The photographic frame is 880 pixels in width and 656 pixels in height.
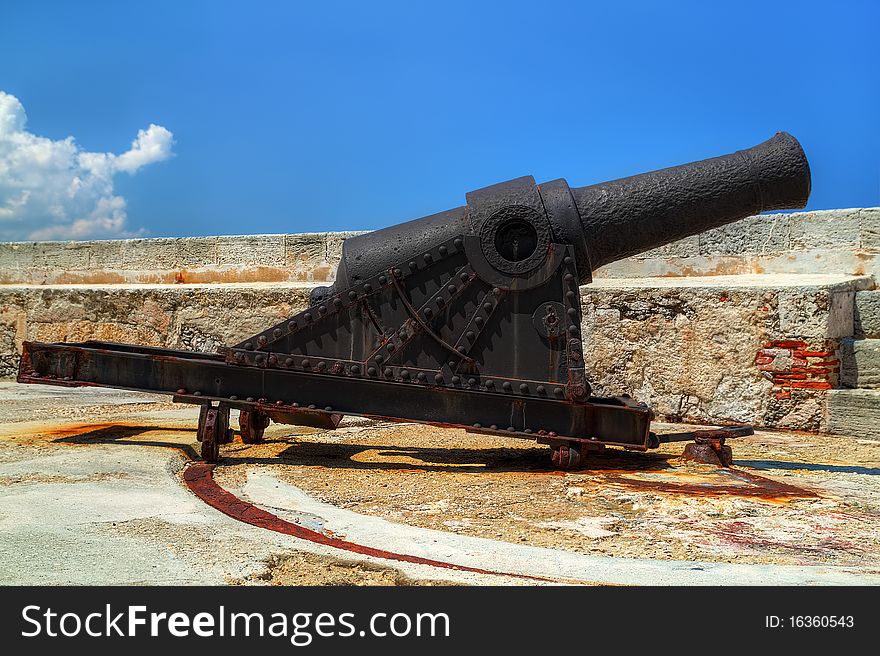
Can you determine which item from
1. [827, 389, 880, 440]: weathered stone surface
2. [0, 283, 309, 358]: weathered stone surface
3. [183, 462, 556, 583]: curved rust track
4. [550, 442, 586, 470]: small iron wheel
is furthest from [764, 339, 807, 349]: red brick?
[0, 283, 309, 358]: weathered stone surface

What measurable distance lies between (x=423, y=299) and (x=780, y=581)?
2437mm

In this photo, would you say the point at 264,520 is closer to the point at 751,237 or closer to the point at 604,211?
the point at 604,211

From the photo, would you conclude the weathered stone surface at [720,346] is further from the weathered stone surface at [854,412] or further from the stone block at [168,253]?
the stone block at [168,253]

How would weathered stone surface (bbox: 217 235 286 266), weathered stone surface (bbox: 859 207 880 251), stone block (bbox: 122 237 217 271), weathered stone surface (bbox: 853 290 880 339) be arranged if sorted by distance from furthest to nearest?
stone block (bbox: 122 237 217 271), weathered stone surface (bbox: 217 235 286 266), weathered stone surface (bbox: 859 207 880 251), weathered stone surface (bbox: 853 290 880 339)

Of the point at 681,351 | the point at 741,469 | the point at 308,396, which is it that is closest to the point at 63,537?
the point at 308,396

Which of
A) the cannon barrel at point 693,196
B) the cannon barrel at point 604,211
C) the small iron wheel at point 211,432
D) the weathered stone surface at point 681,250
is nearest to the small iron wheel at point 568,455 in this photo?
the cannon barrel at point 604,211

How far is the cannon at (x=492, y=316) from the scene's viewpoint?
4.39 m

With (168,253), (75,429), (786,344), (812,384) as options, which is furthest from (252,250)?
(812,384)

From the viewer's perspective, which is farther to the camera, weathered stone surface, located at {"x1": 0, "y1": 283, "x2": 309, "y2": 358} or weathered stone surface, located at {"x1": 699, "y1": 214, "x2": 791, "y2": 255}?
weathered stone surface, located at {"x1": 0, "y1": 283, "x2": 309, "y2": 358}

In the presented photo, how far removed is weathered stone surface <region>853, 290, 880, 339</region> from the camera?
655 centimetres

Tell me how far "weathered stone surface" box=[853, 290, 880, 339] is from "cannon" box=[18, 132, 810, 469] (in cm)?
258

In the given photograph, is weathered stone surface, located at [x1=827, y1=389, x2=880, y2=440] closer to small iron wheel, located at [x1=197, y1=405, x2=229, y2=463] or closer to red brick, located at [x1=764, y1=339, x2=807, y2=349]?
red brick, located at [x1=764, y1=339, x2=807, y2=349]

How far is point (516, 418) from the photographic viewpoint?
444 cm

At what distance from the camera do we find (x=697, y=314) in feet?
21.9
